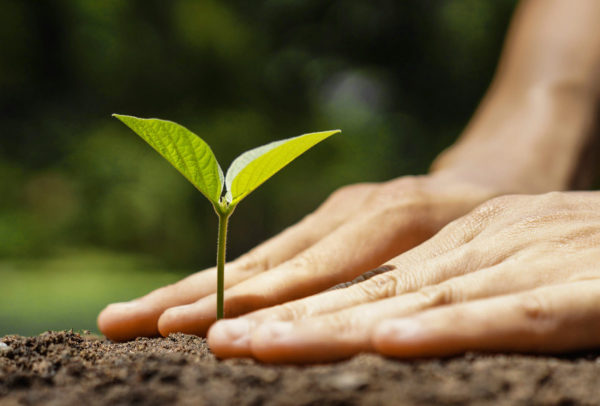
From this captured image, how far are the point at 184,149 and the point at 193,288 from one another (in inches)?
28.7

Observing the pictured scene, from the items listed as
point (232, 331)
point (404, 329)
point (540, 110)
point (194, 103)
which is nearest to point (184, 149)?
point (232, 331)

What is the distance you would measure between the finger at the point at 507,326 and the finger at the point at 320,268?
0.64m

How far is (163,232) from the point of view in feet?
29.0

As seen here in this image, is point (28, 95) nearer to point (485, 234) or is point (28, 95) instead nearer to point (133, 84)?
point (133, 84)

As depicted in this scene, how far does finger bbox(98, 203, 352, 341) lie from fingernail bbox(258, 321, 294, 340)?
30.0 inches

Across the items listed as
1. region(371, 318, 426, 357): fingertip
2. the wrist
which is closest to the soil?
region(371, 318, 426, 357): fingertip

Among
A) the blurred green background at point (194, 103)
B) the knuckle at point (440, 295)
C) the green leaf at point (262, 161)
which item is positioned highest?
the blurred green background at point (194, 103)

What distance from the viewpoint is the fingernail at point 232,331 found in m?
1.08

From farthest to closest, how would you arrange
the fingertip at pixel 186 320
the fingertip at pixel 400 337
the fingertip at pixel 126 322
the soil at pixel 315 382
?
the fingertip at pixel 126 322 < the fingertip at pixel 186 320 < the fingertip at pixel 400 337 < the soil at pixel 315 382

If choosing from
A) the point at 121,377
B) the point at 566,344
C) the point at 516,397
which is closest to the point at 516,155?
the point at 566,344

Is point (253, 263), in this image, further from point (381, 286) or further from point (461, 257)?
point (461, 257)

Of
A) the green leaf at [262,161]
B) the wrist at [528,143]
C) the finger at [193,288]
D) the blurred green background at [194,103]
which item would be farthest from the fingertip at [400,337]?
the blurred green background at [194,103]

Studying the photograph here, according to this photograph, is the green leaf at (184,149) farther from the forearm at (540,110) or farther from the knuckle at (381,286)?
the forearm at (540,110)

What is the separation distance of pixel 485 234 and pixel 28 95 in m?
9.79
